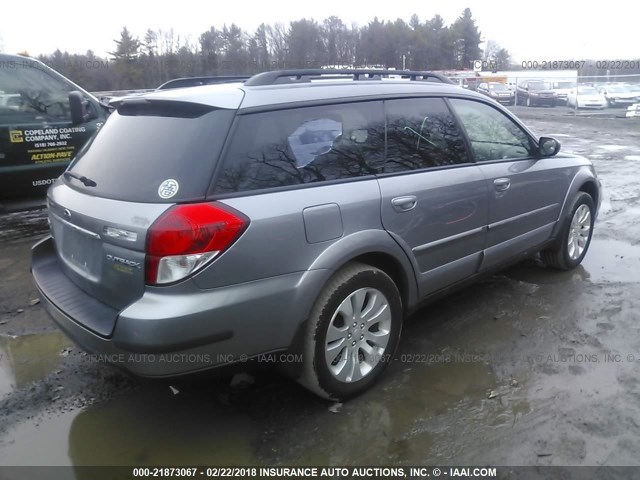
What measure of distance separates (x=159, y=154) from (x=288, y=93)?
735 millimetres

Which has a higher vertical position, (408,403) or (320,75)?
(320,75)

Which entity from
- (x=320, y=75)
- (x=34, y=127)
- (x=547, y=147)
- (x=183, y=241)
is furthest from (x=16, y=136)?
(x=547, y=147)

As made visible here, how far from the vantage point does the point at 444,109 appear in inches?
139

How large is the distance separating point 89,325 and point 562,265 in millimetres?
3925

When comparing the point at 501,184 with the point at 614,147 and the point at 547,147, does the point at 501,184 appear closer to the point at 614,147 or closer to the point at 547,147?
the point at 547,147

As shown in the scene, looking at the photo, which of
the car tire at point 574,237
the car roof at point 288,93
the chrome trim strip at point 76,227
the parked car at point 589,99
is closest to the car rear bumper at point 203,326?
the chrome trim strip at point 76,227

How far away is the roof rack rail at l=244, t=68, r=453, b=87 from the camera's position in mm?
2884

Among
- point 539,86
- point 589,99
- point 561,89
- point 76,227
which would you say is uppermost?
point 539,86

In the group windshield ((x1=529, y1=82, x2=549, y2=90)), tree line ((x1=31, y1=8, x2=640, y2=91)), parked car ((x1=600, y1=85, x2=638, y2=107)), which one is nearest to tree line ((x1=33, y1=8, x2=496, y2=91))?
tree line ((x1=31, y1=8, x2=640, y2=91))

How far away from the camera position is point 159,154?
2539 millimetres

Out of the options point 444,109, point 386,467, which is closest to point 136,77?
point 444,109

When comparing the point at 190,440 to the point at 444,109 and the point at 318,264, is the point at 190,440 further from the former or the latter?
the point at 444,109

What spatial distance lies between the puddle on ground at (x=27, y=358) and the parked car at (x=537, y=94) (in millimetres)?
28248

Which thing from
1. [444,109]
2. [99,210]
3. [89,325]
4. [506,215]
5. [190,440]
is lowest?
[190,440]
